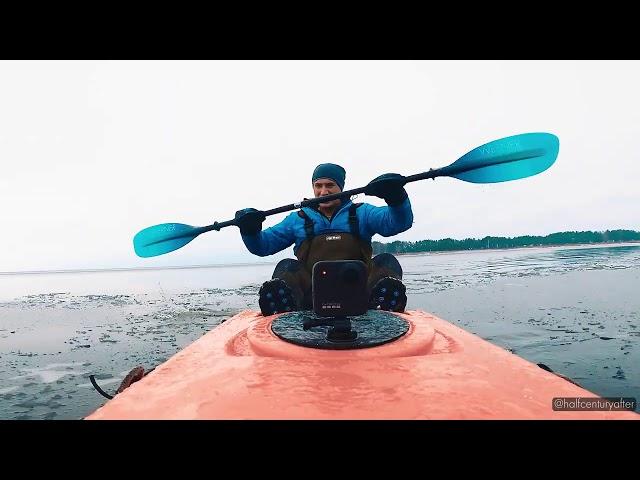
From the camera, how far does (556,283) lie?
1468 centimetres

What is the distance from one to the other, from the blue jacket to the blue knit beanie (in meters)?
0.27

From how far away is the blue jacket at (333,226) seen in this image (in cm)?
285

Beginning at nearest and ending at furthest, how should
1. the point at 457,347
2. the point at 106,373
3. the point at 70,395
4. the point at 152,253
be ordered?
the point at 457,347 < the point at 152,253 < the point at 70,395 < the point at 106,373

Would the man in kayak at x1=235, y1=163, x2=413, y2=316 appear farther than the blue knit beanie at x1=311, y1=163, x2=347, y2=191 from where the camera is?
No

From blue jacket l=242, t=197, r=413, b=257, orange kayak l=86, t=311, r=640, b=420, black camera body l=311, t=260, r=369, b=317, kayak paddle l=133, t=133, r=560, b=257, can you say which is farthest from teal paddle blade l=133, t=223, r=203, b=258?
black camera body l=311, t=260, r=369, b=317

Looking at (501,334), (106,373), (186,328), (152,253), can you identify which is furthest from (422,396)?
(186,328)

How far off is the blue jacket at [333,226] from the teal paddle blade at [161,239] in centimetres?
87

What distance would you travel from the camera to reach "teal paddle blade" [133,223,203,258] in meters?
3.75

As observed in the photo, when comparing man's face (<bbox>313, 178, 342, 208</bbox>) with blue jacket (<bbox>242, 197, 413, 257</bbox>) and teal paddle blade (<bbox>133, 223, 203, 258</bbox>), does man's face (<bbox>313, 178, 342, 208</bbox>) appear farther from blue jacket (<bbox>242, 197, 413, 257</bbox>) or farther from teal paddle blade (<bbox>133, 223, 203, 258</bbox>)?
teal paddle blade (<bbox>133, 223, 203, 258</bbox>)

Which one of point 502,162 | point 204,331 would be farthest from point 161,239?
point 204,331

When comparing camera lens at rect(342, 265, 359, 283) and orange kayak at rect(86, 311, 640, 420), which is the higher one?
camera lens at rect(342, 265, 359, 283)

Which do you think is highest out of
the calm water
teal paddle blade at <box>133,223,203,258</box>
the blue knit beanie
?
the blue knit beanie
